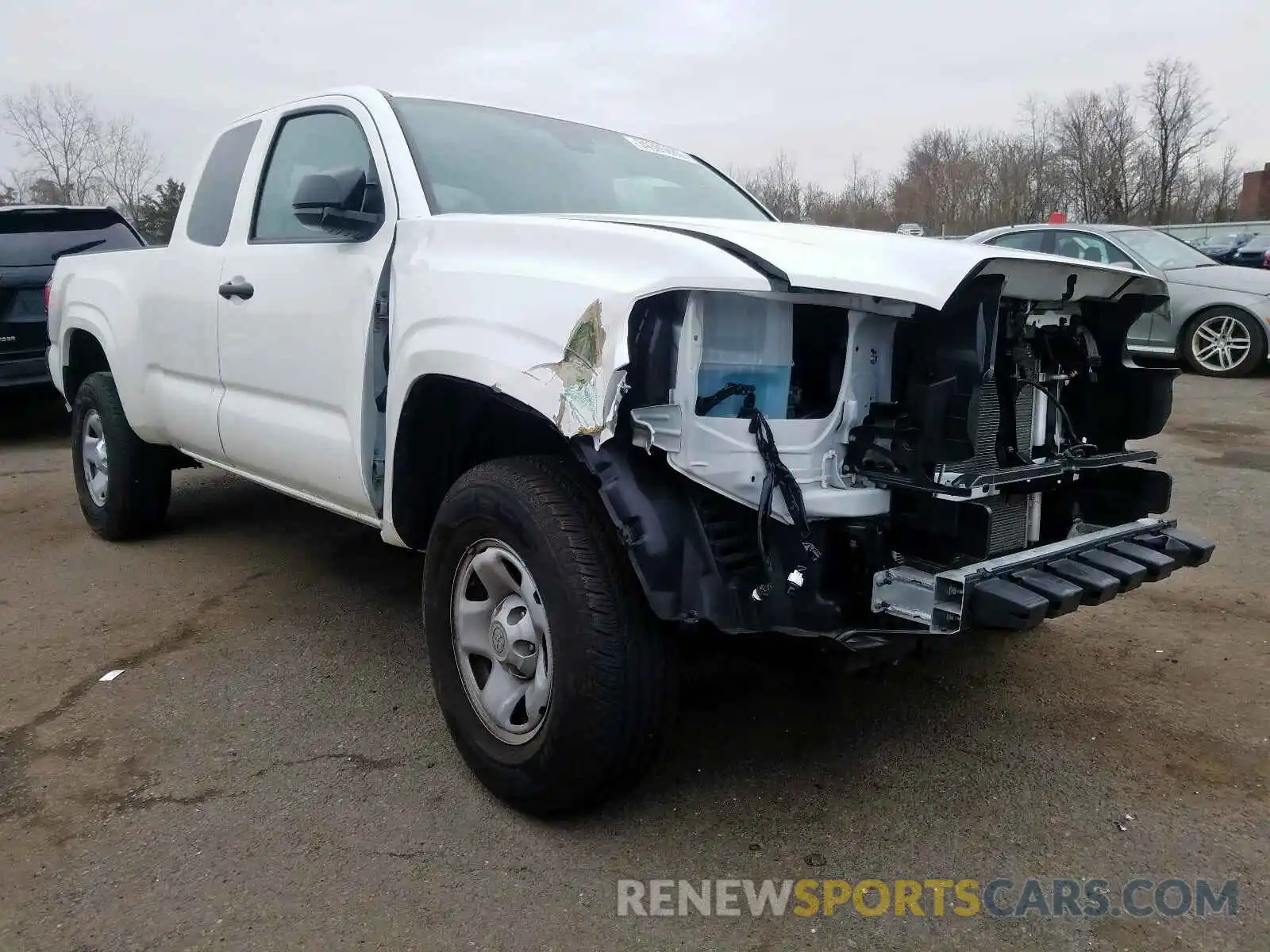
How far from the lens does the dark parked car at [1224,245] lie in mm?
21783

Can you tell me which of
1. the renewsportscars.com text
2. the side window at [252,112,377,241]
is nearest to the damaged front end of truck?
the renewsportscars.com text

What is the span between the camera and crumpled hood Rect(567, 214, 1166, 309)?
213 cm

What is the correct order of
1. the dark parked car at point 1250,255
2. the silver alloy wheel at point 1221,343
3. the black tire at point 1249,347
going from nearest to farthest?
the black tire at point 1249,347, the silver alloy wheel at point 1221,343, the dark parked car at point 1250,255

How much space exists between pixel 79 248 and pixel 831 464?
8.01m

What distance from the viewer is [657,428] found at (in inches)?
86.6

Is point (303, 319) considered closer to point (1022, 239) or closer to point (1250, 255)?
point (1022, 239)

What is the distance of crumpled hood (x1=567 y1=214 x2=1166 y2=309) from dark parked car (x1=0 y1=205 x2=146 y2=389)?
6.85 metres

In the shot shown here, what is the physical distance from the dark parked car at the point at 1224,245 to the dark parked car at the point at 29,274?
15.7 m

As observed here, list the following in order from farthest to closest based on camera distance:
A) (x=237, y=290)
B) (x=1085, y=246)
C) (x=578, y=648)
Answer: (x=1085, y=246) < (x=237, y=290) < (x=578, y=648)

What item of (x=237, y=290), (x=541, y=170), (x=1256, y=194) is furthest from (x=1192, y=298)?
(x=1256, y=194)

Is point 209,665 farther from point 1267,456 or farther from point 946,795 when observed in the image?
point 1267,456

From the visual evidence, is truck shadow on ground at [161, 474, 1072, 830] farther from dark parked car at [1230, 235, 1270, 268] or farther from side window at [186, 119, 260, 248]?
dark parked car at [1230, 235, 1270, 268]

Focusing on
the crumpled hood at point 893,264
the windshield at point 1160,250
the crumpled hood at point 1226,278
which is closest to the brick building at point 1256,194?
the windshield at point 1160,250

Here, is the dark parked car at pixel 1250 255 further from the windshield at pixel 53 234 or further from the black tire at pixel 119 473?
the black tire at pixel 119 473
